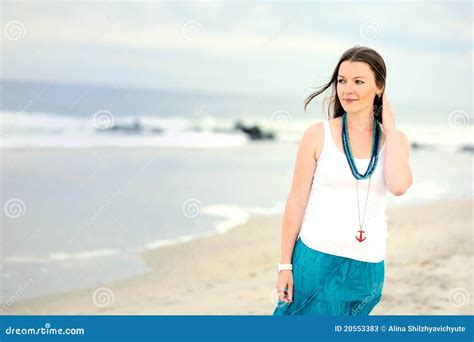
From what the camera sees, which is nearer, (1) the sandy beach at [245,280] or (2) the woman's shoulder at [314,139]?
(2) the woman's shoulder at [314,139]

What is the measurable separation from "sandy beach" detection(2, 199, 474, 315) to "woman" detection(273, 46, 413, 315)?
190 centimetres

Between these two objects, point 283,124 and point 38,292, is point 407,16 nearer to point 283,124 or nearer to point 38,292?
point 283,124

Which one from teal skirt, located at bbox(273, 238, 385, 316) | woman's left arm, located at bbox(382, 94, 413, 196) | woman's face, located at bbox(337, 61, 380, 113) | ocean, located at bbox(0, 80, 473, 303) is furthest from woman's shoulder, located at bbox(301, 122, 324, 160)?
ocean, located at bbox(0, 80, 473, 303)

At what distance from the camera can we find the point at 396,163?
2.26 m

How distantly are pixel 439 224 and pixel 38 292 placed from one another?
4.06 meters

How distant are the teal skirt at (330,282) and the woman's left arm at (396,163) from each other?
12.2 inches

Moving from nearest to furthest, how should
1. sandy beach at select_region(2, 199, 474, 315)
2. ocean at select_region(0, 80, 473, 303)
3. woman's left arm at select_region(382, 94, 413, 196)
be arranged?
woman's left arm at select_region(382, 94, 413, 196) → sandy beach at select_region(2, 199, 474, 315) → ocean at select_region(0, 80, 473, 303)

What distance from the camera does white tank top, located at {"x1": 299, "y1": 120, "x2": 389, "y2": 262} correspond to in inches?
90.0

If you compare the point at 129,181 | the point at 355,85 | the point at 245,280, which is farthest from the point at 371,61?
the point at 129,181

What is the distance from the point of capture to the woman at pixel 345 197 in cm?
229

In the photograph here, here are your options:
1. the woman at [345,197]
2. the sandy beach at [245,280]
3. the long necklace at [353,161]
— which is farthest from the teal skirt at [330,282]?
the sandy beach at [245,280]

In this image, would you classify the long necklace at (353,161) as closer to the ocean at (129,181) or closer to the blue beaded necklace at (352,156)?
the blue beaded necklace at (352,156)

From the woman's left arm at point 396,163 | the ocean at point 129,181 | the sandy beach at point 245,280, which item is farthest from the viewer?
the ocean at point 129,181

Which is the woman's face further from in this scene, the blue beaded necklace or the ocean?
the ocean
